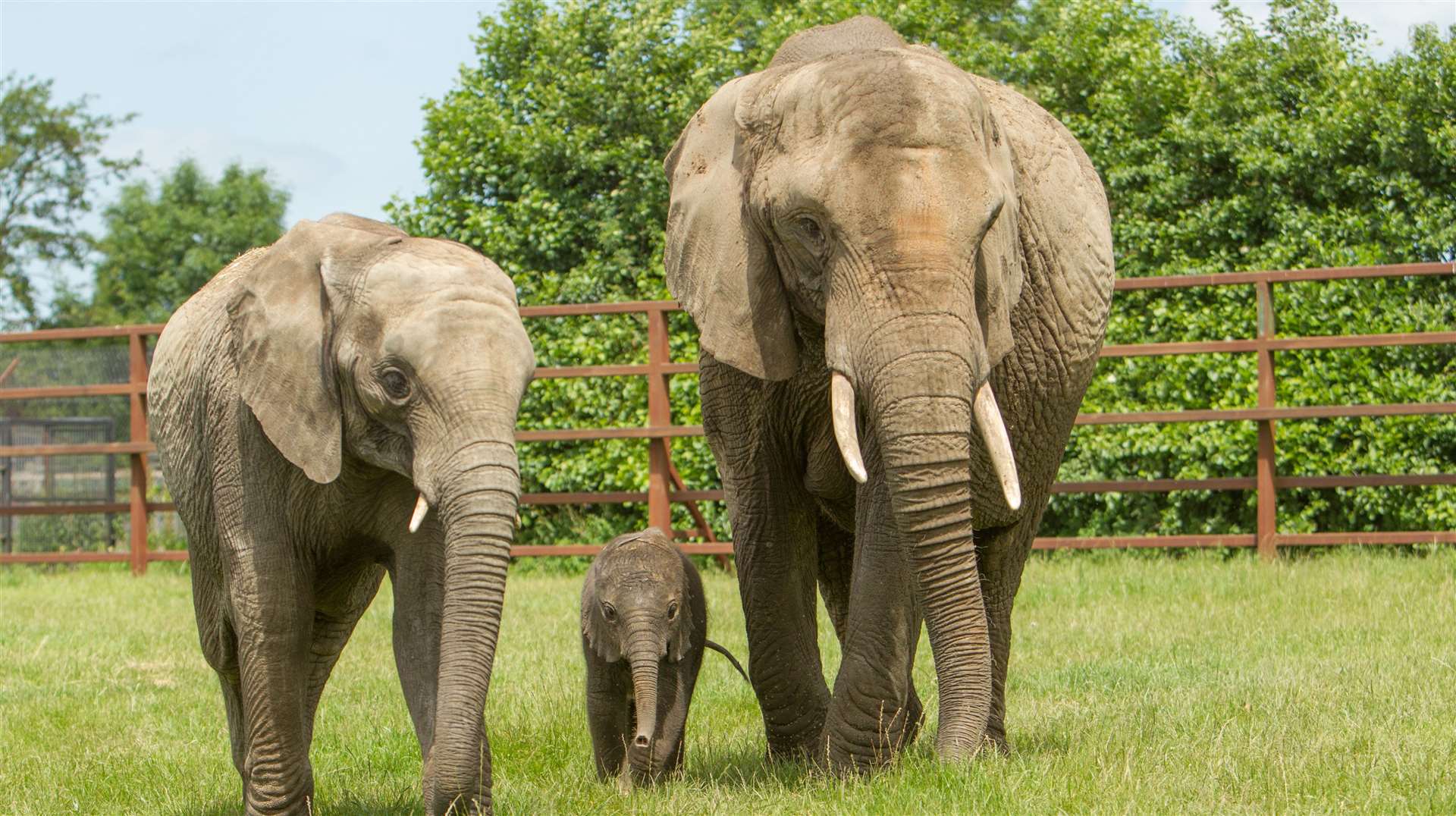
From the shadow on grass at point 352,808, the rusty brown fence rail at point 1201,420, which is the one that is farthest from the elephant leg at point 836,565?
the rusty brown fence rail at point 1201,420

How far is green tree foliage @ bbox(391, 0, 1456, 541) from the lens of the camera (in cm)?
1359

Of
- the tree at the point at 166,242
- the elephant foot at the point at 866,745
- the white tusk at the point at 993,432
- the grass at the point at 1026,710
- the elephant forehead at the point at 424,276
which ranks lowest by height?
the grass at the point at 1026,710

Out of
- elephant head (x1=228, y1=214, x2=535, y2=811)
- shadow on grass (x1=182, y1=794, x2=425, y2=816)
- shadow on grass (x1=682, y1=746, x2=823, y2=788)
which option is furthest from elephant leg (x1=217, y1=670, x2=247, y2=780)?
shadow on grass (x1=682, y1=746, x2=823, y2=788)

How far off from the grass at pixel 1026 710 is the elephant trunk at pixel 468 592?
87 cm

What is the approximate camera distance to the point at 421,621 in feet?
17.4

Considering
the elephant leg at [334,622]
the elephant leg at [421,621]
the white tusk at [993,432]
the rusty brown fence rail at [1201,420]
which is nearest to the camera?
the white tusk at [993,432]

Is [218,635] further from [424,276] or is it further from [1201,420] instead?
[1201,420]

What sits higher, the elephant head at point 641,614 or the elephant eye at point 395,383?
the elephant eye at point 395,383

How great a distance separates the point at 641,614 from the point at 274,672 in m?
1.48

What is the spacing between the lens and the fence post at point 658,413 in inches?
527

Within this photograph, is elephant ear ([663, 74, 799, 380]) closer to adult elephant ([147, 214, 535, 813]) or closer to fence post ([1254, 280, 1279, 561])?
adult elephant ([147, 214, 535, 813])

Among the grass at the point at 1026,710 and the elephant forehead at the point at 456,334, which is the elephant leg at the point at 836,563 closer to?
the grass at the point at 1026,710

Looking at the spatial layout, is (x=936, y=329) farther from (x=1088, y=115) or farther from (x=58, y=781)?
(x=1088, y=115)

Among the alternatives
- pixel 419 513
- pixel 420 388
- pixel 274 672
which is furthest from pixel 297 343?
pixel 274 672
